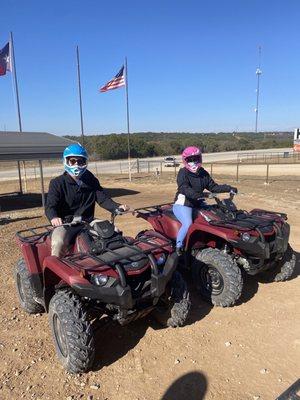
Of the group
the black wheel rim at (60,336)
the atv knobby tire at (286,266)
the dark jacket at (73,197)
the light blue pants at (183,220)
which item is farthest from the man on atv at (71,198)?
the atv knobby tire at (286,266)

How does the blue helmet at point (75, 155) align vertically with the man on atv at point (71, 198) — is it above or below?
above

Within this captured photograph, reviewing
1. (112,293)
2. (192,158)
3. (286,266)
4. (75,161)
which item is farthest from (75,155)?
(286,266)

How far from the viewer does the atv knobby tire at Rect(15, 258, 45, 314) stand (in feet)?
16.6

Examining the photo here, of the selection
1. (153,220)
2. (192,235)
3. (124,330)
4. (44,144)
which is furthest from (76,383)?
(44,144)

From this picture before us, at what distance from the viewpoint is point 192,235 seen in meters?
5.67

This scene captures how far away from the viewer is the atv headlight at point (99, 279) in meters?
3.68

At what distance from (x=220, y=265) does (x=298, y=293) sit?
1340mm

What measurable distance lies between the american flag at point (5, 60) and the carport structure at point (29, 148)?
5.83 metres

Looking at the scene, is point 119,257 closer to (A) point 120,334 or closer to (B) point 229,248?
(A) point 120,334

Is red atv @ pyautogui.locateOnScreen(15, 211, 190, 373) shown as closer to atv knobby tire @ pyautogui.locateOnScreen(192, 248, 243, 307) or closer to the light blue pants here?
atv knobby tire @ pyautogui.locateOnScreen(192, 248, 243, 307)

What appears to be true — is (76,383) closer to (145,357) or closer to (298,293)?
(145,357)

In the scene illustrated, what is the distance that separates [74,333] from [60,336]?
0.35 meters

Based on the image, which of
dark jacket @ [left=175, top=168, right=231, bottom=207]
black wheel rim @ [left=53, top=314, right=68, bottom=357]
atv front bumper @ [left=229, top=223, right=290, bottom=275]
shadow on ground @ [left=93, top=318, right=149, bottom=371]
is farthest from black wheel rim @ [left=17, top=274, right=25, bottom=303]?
atv front bumper @ [left=229, top=223, right=290, bottom=275]

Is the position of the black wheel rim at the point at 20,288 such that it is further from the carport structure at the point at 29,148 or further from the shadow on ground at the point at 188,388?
the carport structure at the point at 29,148
